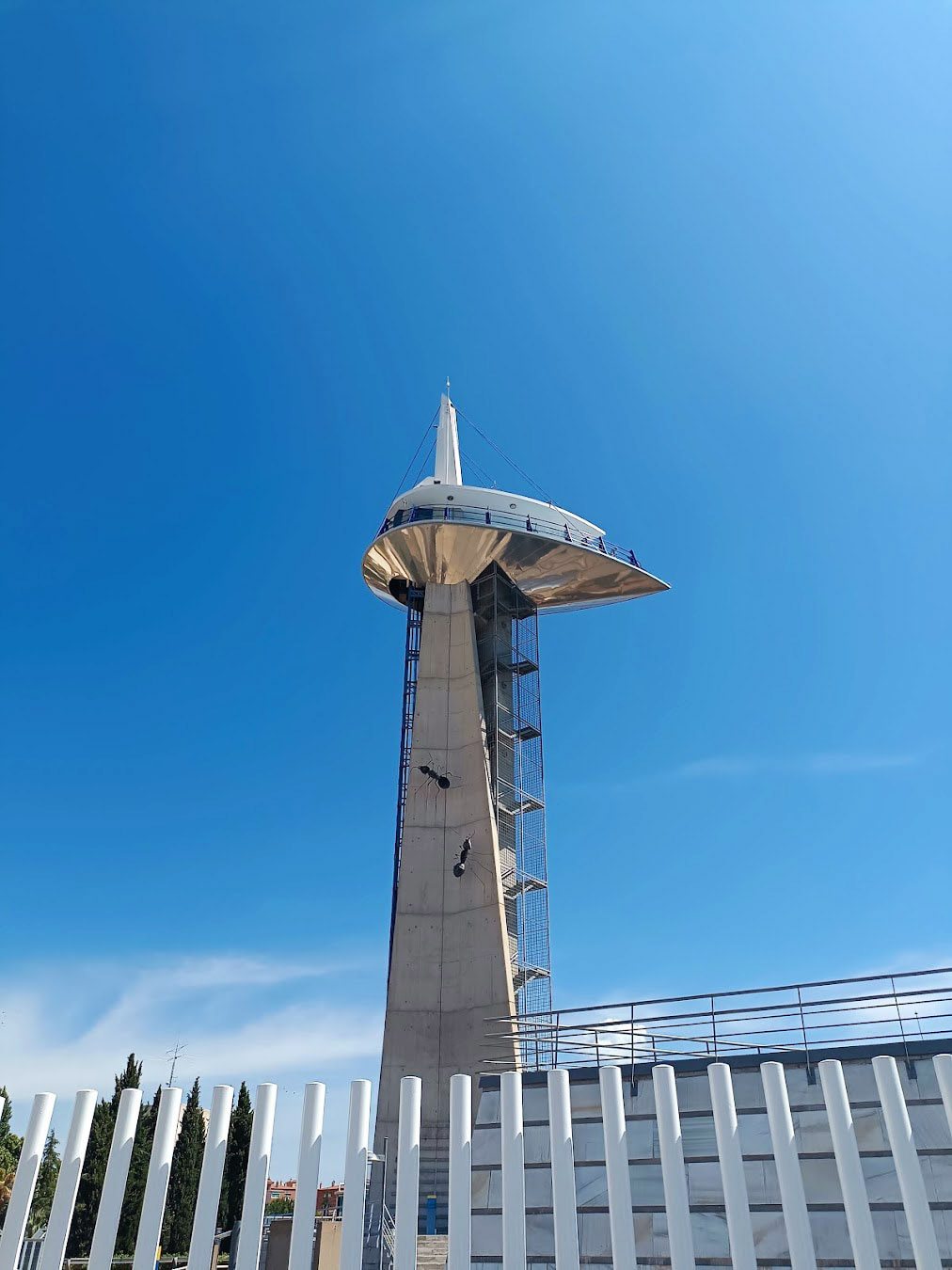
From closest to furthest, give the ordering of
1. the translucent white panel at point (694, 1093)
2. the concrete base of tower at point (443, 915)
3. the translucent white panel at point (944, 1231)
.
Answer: the translucent white panel at point (944, 1231) < the translucent white panel at point (694, 1093) < the concrete base of tower at point (443, 915)

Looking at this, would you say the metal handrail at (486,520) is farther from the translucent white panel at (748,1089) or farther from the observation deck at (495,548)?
the translucent white panel at (748,1089)

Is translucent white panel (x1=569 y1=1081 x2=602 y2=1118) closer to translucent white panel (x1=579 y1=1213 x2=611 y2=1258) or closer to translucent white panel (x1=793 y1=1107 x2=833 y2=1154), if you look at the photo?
translucent white panel (x1=579 y1=1213 x2=611 y2=1258)

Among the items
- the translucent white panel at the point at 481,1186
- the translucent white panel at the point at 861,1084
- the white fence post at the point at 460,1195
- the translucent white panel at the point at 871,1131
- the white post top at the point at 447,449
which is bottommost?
the white fence post at the point at 460,1195

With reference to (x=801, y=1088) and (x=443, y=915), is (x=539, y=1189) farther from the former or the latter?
(x=443, y=915)

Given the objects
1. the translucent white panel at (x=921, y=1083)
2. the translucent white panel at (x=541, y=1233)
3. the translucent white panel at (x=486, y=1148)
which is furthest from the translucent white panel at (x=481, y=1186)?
the translucent white panel at (x=921, y=1083)

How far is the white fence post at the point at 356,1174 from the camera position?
5.38 meters

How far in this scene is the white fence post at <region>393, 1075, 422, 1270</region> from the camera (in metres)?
5.39

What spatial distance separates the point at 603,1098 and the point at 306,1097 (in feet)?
6.33

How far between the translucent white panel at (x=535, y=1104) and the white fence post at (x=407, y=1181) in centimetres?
500

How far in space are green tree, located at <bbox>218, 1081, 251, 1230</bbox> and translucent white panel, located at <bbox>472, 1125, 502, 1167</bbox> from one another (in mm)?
30514

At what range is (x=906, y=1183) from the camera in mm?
5520

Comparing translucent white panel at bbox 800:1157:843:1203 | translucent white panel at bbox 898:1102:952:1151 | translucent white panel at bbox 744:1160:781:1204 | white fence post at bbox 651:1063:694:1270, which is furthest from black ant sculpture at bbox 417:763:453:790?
white fence post at bbox 651:1063:694:1270

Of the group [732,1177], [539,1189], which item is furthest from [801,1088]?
[732,1177]

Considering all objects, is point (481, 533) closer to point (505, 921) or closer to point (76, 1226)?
point (505, 921)
